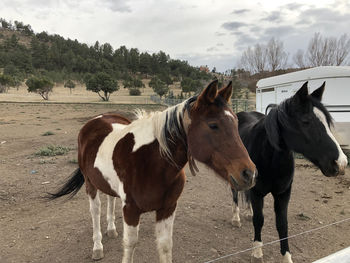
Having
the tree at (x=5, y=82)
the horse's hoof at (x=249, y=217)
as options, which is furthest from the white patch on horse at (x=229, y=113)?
the tree at (x=5, y=82)

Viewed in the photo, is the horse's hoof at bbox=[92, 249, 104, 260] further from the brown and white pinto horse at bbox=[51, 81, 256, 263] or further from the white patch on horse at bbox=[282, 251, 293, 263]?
the white patch on horse at bbox=[282, 251, 293, 263]

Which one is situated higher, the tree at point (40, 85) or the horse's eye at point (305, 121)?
the tree at point (40, 85)

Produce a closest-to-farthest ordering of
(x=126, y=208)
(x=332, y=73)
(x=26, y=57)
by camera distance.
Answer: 1. (x=126, y=208)
2. (x=332, y=73)
3. (x=26, y=57)

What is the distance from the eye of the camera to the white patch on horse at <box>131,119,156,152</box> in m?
1.95

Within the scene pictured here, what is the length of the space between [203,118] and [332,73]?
7.62 m

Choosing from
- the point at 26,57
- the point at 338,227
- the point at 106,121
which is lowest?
the point at 338,227

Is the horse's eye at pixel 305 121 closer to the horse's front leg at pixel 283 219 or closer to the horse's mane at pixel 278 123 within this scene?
A: the horse's mane at pixel 278 123

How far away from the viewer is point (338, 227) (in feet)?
11.8

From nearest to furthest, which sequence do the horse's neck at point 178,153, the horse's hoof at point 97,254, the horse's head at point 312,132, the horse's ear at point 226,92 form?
the horse's ear at point 226,92
the horse's neck at point 178,153
the horse's head at point 312,132
the horse's hoof at point 97,254

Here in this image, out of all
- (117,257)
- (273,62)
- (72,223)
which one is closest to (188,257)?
(117,257)

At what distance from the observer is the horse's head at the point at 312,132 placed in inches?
82.4

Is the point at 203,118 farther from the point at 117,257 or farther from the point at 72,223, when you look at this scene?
the point at 72,223

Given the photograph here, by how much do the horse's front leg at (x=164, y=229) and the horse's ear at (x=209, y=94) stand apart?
1.12 metres

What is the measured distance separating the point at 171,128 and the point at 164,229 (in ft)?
3.38
